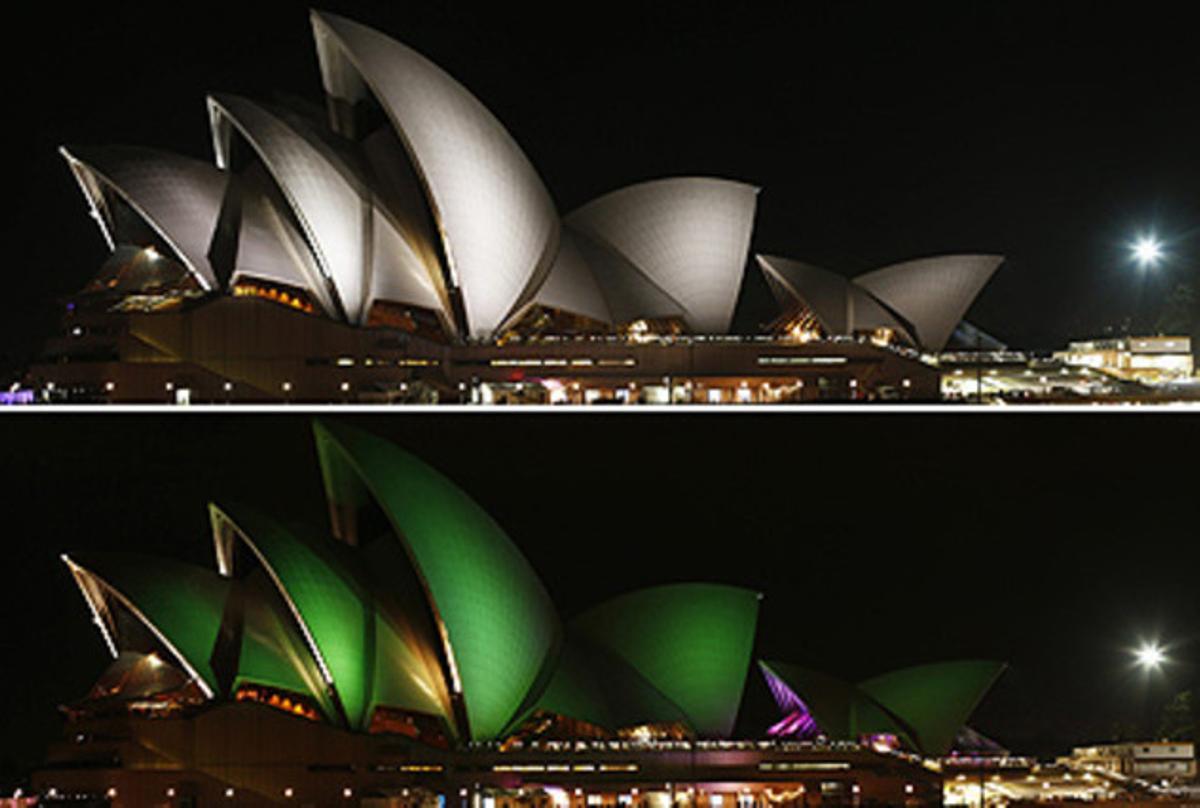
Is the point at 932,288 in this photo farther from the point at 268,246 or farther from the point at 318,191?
the point at 268,246

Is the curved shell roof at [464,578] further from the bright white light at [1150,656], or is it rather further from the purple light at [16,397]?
the bright white light at [1150,656]

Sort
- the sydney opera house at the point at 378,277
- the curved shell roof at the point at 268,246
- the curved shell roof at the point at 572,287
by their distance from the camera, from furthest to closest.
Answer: the curved shell roof at the point at 572,287
the curved shell roof at the point at 268,246
the sydney opera house at the point at 378,277

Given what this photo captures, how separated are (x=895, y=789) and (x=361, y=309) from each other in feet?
52.6

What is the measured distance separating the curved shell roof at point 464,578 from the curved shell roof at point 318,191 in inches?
382

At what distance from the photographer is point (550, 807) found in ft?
76.1

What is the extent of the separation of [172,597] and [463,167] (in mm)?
12438

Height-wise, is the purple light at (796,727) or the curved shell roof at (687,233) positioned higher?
the curved shell roof at (687,233)

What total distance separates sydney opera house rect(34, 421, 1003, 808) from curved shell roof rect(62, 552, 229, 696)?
0.10 ft

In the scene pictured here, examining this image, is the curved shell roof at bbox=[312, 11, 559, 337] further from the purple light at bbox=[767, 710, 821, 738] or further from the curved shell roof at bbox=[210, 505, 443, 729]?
the purple light at bbox=[767, 710, 821, 738]

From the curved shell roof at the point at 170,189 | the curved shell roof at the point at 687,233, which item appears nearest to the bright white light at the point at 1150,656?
the curved shell roof at the point at 687,233

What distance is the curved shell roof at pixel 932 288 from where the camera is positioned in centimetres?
3978

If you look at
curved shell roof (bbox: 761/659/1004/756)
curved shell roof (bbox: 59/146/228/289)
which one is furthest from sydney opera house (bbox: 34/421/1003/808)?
curved shell roof (bbox: 59/146/228/289)

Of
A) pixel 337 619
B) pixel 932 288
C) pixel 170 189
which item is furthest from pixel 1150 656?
pixel 170 189

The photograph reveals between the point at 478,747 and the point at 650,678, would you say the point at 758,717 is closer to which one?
the point at 650,678
